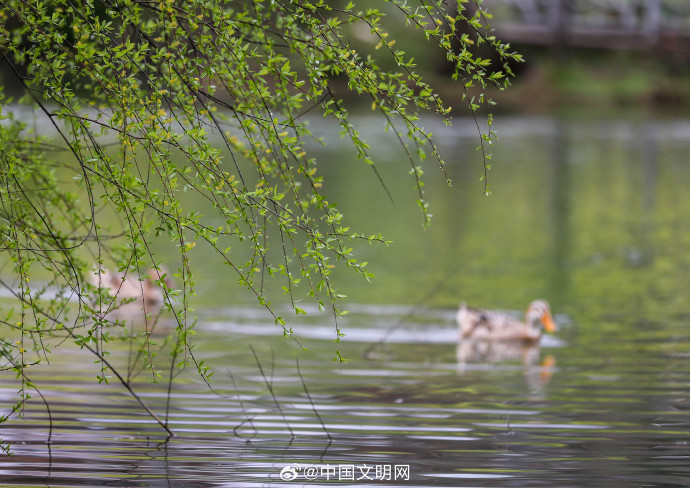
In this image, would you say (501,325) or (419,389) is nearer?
(419,389)

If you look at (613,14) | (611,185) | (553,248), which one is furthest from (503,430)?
(613,14)

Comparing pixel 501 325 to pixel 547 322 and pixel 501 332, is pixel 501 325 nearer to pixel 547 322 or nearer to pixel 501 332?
pixel 501 332

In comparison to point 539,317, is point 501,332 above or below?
below

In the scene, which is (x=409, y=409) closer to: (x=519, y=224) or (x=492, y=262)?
(x=492, y=262)

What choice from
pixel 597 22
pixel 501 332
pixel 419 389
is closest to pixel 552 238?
pixel 501 332

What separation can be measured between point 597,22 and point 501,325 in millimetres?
43583

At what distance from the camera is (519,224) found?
60.2 ft

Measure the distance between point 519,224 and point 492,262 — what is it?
370 centimetres

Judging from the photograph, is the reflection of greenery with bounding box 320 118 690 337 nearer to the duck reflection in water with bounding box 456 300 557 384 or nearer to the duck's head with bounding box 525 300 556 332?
the duck's head with bounding box 525 300 556 332

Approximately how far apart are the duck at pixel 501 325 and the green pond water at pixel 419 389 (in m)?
0.17

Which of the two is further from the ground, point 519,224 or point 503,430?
point 519,224

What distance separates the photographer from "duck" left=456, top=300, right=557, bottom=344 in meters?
10.3

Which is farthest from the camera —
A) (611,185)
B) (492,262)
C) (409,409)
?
(611,185)

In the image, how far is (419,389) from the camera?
327 inches
